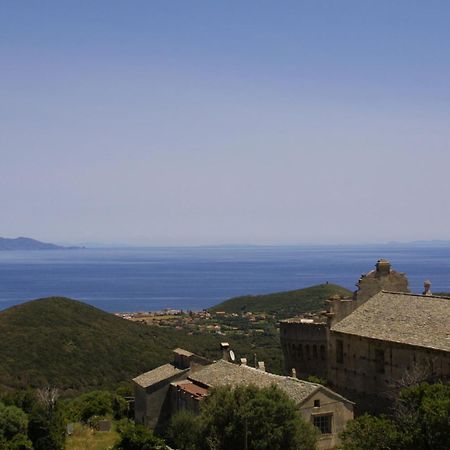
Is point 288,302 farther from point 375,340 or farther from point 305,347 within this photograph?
point 375,340

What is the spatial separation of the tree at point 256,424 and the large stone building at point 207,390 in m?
1.84

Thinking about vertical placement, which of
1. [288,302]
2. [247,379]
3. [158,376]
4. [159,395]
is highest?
[247,379]

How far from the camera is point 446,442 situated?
67.8 feet

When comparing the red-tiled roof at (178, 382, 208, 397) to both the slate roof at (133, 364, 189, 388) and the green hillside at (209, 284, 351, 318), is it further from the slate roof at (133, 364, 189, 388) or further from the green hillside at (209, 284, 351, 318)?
the green hillside at (209, 284, 351, 318)

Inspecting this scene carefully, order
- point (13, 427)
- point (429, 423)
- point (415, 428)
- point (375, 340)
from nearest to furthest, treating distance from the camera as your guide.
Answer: point (429, 423), point (415, 428), point (375, 340), point (13, 427)

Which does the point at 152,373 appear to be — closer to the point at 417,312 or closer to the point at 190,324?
the point at 417,312

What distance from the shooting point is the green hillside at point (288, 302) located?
12294cm

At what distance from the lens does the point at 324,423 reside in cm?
2856

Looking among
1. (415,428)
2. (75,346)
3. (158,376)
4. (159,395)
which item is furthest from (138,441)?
(75,346)

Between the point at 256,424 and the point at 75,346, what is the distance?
51.5 m

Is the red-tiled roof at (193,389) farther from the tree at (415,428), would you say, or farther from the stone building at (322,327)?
the tree at (415,428)

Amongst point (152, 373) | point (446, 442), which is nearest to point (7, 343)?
point (152, 373)

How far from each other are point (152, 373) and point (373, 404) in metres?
13.3

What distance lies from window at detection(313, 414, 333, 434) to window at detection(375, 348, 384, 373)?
3196mm
